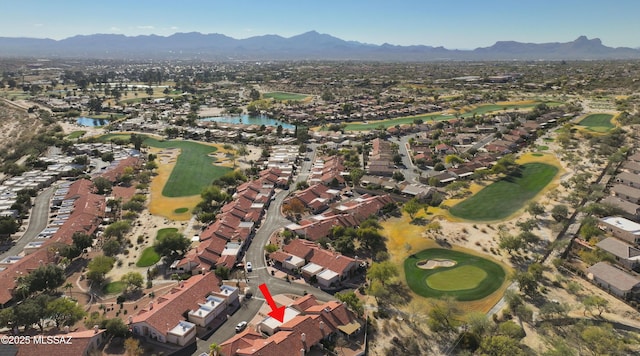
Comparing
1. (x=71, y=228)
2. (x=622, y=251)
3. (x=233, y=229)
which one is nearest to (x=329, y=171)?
(x=233, y=229)

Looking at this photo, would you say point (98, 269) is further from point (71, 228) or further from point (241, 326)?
point (241, 326)

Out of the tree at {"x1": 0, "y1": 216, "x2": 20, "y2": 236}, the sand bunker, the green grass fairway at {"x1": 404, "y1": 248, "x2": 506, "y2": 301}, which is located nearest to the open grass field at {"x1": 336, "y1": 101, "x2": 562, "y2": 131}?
the green grass fairway at {"x1": 404, "y1": 248, "x2": 506, "y2": 301}

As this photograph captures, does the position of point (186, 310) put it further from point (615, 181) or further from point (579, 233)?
point (615, 181)

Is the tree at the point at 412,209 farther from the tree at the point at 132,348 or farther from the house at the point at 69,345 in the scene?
the house at the point at 69,345

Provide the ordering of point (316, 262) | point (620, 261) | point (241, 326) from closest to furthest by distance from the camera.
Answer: point (241, 326), point (620, 261), point (316, 262)

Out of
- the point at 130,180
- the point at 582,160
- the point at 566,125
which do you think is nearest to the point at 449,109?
the point at 566,125

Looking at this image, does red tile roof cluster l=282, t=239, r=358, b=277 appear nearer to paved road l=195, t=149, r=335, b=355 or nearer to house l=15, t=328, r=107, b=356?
paved road l=195, t=149, r=335, b=355

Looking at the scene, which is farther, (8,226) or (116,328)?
(8,226)

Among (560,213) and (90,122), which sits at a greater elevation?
(560,213)
